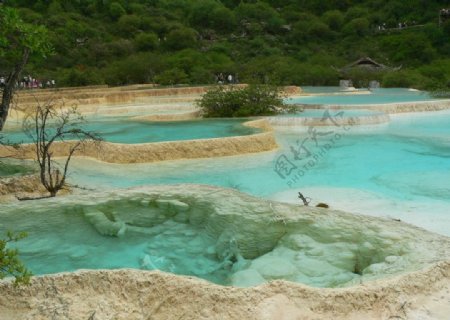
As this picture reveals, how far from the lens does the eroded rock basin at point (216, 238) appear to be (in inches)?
165

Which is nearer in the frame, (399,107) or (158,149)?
(158,149)

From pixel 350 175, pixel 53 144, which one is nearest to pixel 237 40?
pixel 53 144

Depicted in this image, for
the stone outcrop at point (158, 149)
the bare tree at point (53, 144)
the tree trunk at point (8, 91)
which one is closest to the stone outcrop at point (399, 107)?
the stone outcrop at point (158, 149)

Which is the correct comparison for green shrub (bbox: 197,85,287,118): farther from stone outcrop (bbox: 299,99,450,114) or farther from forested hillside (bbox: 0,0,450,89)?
forested hillside (bbox: 0,0,450,89)

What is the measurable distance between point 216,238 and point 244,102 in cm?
1015

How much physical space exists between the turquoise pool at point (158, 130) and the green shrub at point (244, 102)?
2.85 feet

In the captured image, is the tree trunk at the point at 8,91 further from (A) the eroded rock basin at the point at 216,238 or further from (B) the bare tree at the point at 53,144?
(B) the bare tree at the point at 53,144

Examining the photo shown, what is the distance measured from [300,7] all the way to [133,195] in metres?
43.9

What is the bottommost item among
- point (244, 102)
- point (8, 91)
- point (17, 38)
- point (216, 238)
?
point (216, 238)

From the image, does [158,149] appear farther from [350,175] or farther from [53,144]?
[350,175]

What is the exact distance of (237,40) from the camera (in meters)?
39.9

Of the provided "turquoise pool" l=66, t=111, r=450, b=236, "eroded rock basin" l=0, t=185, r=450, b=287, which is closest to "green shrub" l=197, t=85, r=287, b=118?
"turquoise pool" l=66, t=111, r=450, b=236

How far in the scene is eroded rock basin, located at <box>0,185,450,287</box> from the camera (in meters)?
4.18

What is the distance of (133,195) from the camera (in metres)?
5.96
